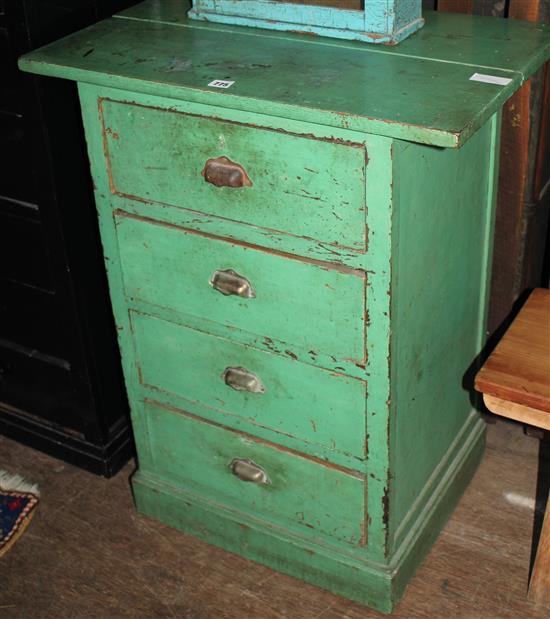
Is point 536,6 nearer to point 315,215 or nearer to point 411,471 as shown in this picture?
point 315,215

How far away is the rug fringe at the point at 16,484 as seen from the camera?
2652mm

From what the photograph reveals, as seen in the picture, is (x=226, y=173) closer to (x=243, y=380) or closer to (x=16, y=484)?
(x=243, y=380)

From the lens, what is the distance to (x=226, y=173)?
6.03 feet

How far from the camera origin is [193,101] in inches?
70.2

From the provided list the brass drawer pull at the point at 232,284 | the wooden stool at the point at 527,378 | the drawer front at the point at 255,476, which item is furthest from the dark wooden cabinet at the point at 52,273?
the wooden stool at the point at 527,378

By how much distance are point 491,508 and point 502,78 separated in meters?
1.25

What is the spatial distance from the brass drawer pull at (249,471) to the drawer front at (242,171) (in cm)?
67

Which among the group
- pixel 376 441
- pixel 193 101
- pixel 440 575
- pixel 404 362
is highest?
pixel 193 101

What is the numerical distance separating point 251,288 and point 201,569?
84 cm

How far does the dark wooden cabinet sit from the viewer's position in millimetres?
2125

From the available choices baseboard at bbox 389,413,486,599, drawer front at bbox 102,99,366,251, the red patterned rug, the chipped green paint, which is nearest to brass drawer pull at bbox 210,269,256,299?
drawer front at bbox 102,99,366,251

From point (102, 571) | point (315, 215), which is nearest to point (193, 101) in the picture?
point (315, 215)

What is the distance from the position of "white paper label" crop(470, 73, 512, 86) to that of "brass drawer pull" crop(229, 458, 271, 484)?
1045mm

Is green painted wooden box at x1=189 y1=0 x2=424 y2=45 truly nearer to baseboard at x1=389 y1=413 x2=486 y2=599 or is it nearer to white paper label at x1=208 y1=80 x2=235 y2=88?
white paper label at x1=208 y1=80 x2=235 y2=88
